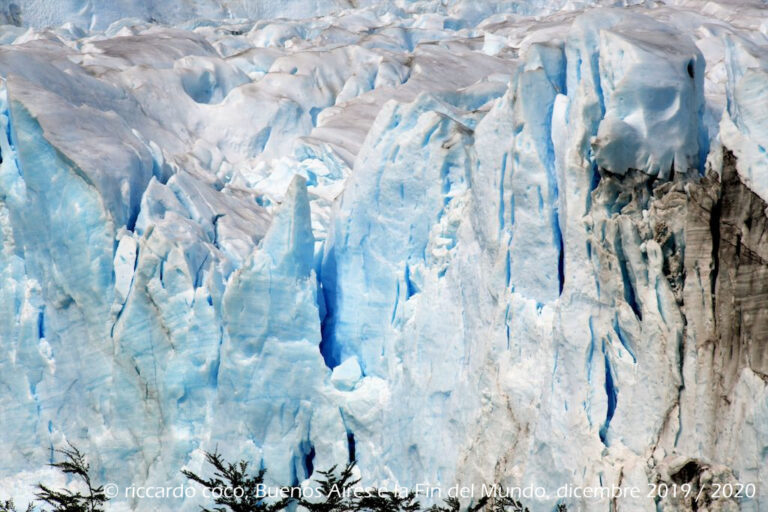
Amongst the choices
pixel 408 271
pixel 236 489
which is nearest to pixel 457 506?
pixel 236 489

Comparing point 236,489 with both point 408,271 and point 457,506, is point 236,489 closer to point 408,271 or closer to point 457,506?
point 457,506

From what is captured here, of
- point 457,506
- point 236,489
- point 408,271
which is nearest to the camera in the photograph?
point 457,506

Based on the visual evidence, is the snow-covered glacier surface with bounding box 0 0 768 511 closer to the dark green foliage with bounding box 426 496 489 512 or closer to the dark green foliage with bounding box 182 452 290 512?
the dark green foliage with bounding box 426 496 489 512

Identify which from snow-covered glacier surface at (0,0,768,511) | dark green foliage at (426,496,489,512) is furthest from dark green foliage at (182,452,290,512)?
dark green foliage at (426,496,489,512)

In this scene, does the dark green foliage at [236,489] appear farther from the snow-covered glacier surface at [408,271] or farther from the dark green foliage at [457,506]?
the dark green foliage at [457,506]

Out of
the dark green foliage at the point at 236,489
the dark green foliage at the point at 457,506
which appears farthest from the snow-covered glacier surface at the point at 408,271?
the dark green foliage at the point at 236,489
